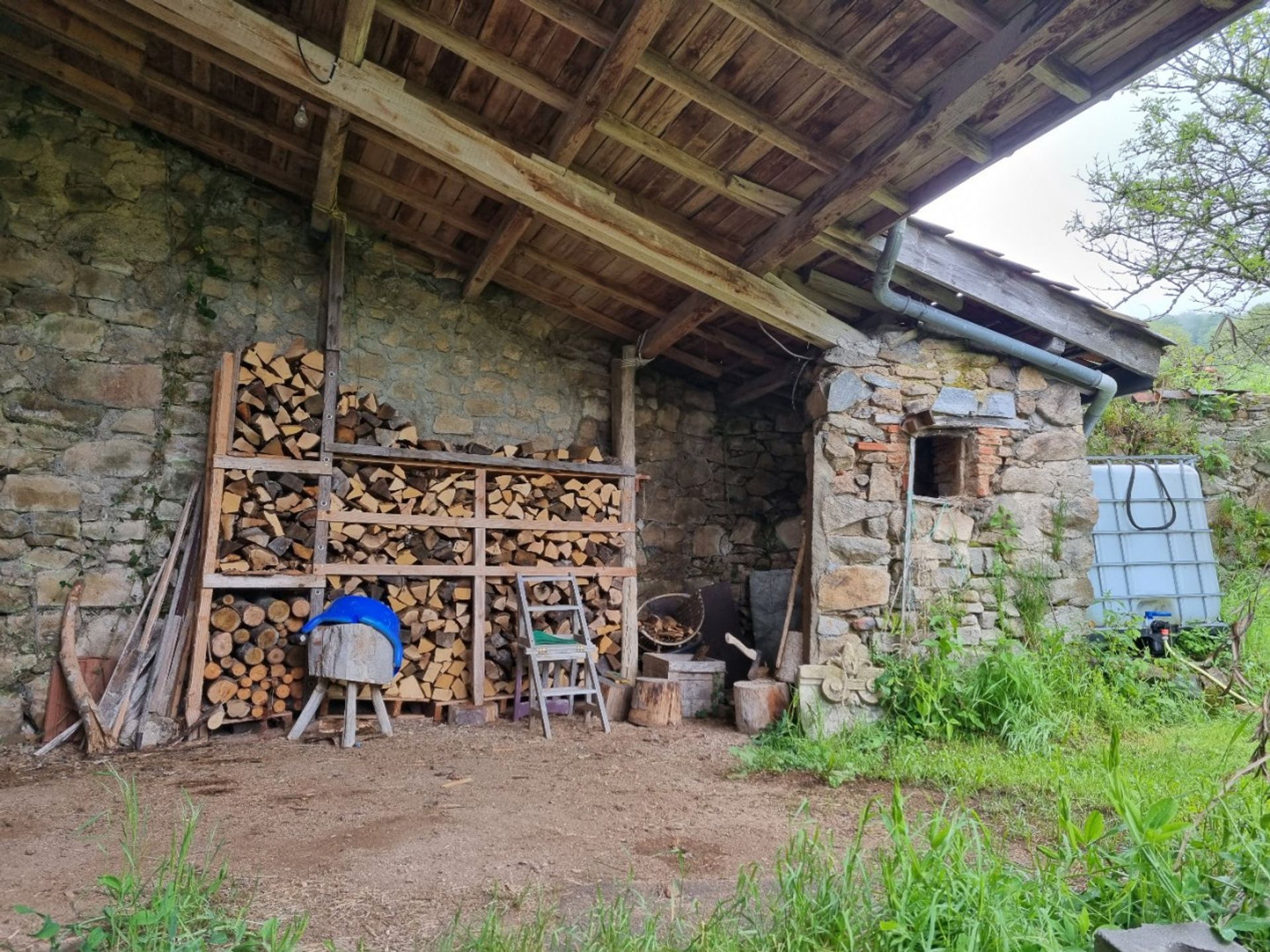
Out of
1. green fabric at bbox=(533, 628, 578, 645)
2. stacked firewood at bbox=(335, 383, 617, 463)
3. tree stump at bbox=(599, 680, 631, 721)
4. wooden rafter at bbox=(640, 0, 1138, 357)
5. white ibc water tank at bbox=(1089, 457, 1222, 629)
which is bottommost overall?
tree stump at bbox=(599, 680, 631, 721)

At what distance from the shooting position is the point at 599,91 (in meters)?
3.55

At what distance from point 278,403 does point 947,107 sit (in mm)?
4187

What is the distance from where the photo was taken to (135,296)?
16.2 ft

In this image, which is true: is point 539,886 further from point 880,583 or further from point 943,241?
point 943,241

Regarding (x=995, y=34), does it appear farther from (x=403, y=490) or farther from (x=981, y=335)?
(x=403, y=490)

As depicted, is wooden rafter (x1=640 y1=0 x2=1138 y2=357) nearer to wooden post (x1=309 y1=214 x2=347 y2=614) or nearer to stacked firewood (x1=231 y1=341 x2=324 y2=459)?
wooden post (x1=309 y1=214 x2=347 y2=614)

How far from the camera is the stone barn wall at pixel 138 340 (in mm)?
4586

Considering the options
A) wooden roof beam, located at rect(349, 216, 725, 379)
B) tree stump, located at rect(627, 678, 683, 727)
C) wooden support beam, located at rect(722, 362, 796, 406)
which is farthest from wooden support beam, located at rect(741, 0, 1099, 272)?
tree stump, located at rect(627, 678, 683, 727)

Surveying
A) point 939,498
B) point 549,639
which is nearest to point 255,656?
point 549,639

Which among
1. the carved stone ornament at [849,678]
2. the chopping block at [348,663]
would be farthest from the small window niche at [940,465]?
the chopping block at [348,663]

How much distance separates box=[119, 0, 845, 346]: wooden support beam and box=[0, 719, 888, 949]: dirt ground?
2.73m

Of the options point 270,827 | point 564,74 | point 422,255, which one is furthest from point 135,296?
point 270,827

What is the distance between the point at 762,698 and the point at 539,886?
258 cm

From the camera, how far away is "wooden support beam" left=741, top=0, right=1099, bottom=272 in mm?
2871
